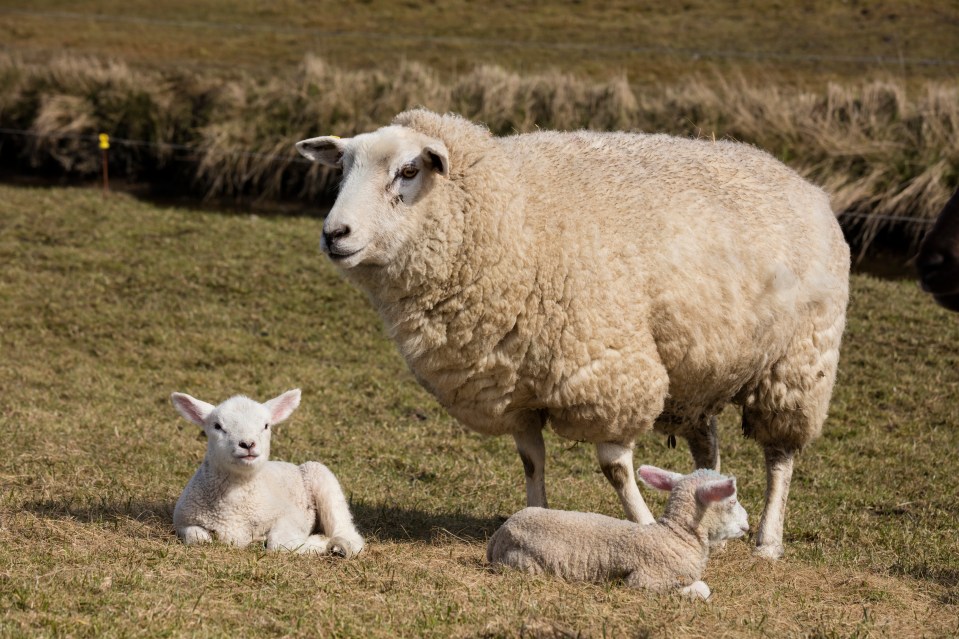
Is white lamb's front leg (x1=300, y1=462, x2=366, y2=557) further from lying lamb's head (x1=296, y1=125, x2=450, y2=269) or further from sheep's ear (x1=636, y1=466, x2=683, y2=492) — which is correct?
sheep's ear (x1=636, y1=466, x2=683, y2=492)

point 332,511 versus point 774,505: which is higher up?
point 332,511

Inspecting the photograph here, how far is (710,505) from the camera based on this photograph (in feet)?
17.6

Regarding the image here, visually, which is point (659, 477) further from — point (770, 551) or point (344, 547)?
point (344, 547)

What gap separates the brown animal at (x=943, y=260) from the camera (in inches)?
189

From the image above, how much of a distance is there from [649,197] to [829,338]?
1503 millimetres

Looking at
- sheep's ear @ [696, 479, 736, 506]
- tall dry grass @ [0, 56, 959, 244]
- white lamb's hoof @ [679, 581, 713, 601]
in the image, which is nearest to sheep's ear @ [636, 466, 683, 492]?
sheep's ear @ [696, 479, 736, 506]

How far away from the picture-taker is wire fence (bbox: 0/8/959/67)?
67.3 ft

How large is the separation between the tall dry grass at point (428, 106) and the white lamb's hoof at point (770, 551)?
834 cm

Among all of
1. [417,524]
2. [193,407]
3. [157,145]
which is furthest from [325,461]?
[157,145]

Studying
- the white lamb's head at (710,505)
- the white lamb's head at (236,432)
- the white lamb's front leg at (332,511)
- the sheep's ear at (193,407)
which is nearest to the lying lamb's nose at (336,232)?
the white lamb's head at (236,432)

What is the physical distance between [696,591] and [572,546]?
583 millimetres

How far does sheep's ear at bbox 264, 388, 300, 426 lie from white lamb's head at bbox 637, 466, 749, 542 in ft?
6.61

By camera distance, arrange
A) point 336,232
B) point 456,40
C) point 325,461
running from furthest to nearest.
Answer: point 456,40
point 325,461
point 336,232

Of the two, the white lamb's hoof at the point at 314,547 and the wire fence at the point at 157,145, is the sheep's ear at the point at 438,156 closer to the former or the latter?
the white lamb's hoof at the point at 314,547
